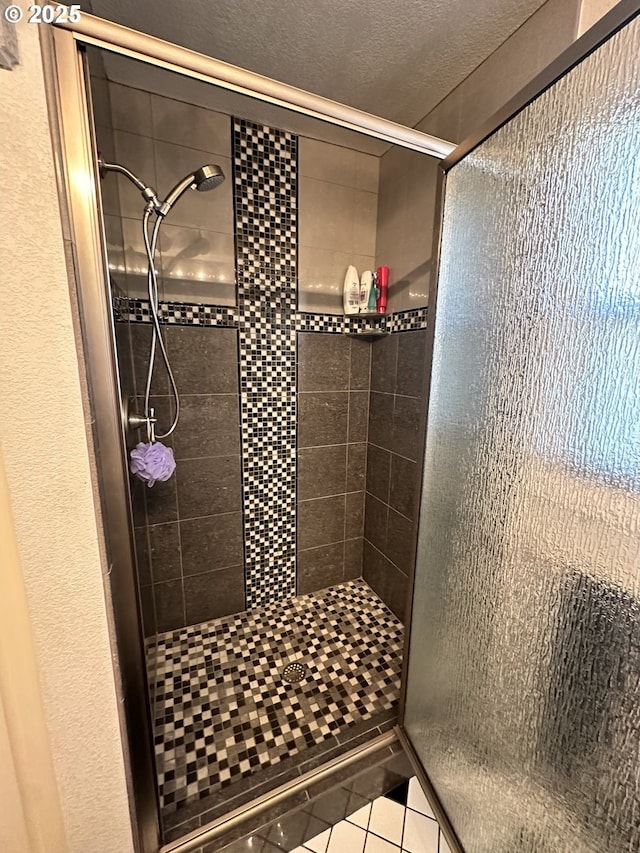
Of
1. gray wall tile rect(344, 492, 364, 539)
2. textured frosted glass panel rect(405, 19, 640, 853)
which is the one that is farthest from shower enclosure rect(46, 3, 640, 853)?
gray wall tile rect(344, 492, 364, 539)

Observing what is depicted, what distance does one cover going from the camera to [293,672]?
1.39 m

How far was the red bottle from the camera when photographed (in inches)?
64.2

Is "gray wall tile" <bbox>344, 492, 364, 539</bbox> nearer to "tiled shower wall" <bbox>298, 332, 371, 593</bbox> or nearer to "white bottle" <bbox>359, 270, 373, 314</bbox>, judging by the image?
"tiled shower wall" <bbox>298, 332, 371, 593</bbox>

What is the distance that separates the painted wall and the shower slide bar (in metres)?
0.11

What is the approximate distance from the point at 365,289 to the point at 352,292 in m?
0.06

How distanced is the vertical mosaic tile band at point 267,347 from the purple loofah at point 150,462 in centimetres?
44

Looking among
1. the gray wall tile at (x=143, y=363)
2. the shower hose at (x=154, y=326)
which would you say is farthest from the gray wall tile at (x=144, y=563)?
the gray wall tile at (x=143, y=363)

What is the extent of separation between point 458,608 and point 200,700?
1.06m

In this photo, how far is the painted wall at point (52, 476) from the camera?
499mm

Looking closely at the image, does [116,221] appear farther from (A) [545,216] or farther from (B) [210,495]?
(A) [545,216]

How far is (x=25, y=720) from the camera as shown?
595 millimetres

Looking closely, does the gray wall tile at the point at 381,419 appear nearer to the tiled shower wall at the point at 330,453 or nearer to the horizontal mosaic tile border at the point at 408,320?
the tiled shower wall at the point at 330,453

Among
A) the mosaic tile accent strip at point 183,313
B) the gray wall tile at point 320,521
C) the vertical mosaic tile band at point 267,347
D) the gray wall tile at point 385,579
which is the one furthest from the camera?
the gray wall tile at point 320,521

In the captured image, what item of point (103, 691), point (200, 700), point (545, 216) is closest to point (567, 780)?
point (103, 691)
